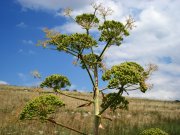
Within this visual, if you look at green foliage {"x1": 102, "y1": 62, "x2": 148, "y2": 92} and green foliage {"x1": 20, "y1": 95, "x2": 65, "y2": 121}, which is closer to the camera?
green foliage {"x1": 102, "y1": 62, "x2": 148, "y2": 92}

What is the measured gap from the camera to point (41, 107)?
923 cm

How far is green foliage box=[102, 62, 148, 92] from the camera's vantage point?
8391 millimetres

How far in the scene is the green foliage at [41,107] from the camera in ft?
30.2

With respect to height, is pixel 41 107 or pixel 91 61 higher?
pixel 91 61

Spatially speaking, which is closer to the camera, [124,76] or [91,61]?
[124,76]

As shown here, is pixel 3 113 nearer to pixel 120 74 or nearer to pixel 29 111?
pixel 29 111

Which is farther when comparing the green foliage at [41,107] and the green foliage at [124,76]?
the green foliage at [41,107]

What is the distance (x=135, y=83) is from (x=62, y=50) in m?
2.04

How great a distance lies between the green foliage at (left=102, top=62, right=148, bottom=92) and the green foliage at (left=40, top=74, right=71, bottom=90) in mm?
1875

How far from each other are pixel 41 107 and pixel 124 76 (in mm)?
2187

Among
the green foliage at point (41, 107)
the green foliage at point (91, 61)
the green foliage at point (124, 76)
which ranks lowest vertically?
the green foliage at point (41, 107)

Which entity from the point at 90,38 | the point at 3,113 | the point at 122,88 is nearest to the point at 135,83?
the point at 122,88

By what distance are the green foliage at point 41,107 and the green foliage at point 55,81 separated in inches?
33.7

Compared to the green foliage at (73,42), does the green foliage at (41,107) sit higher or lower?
lower
